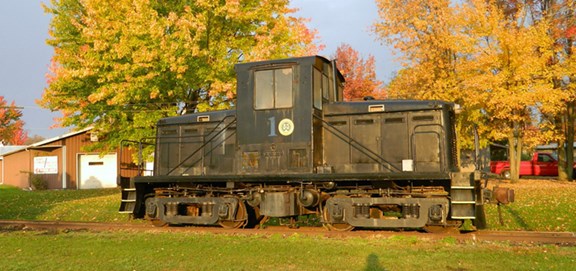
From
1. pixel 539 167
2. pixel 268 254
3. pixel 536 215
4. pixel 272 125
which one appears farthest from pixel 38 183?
pixel 539 167

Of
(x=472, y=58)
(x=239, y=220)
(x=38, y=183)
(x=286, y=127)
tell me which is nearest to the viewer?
(x=286, y=127)

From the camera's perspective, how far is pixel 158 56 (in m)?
18.7

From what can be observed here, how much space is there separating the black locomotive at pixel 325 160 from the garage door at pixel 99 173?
23.5m

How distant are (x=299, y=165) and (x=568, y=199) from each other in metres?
11.3

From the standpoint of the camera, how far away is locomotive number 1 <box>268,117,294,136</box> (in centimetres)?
1038

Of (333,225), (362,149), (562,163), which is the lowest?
(333,225)

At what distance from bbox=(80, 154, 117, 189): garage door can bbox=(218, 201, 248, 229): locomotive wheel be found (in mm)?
24000

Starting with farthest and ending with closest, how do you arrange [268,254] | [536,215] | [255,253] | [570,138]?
[570,138] → [536,215] → [255,253] → [268,254]

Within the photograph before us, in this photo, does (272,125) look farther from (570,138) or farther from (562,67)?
(570,138)

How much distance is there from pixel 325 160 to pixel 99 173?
26.3 meters

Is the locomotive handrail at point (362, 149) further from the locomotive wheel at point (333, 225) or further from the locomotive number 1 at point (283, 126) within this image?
the locomotive wheel at point (333, 225)

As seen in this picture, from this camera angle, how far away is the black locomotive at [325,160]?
984 cm

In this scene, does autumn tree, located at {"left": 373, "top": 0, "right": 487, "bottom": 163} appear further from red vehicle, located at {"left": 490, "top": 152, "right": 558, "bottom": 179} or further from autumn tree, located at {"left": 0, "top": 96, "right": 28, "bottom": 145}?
autumn tree, located at {"left": 0, "top": 96, "right": 28, "bottom": 145}

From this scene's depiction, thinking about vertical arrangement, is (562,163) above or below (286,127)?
below
